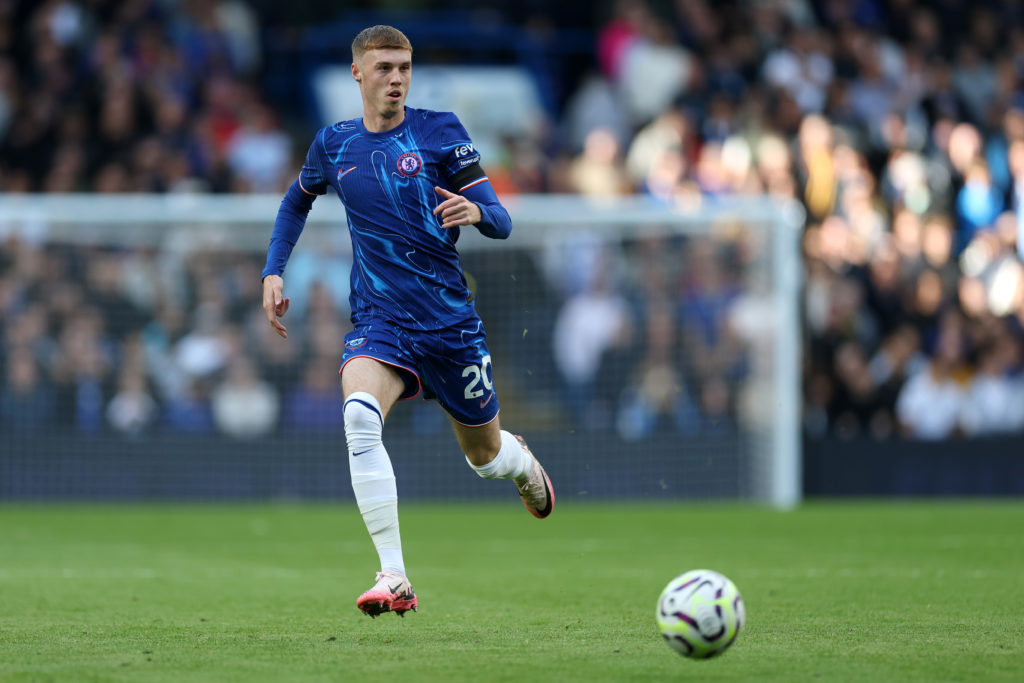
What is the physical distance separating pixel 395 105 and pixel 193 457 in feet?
29.6

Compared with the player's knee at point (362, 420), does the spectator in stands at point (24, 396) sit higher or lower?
higher

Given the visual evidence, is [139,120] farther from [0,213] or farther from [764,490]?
[764,490]

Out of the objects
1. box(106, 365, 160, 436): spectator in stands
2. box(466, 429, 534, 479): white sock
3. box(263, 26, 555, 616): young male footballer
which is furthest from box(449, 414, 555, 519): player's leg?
box(106, 365, 160, 436): spectator in stands

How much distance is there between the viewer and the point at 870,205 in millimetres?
16422

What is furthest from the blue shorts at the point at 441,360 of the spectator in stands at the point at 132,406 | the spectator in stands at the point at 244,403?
the spectator in stands at the point at 132,406

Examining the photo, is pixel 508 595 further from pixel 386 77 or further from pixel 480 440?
pixel 386 77

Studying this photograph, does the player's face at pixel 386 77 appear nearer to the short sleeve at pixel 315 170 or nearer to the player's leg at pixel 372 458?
the short sleeve at pixel 315 170

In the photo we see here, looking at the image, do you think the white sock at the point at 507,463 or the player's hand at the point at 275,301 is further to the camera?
the white sock at the point at 507,463

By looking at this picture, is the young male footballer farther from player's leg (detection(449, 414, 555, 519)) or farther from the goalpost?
the goalpost

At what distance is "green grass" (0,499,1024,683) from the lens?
535cm

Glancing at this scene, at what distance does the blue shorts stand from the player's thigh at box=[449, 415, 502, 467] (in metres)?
0.06

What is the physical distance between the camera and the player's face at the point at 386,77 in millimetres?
6566

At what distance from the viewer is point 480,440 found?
705 cm

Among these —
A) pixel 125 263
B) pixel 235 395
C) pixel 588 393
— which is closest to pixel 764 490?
pixel 588 393
